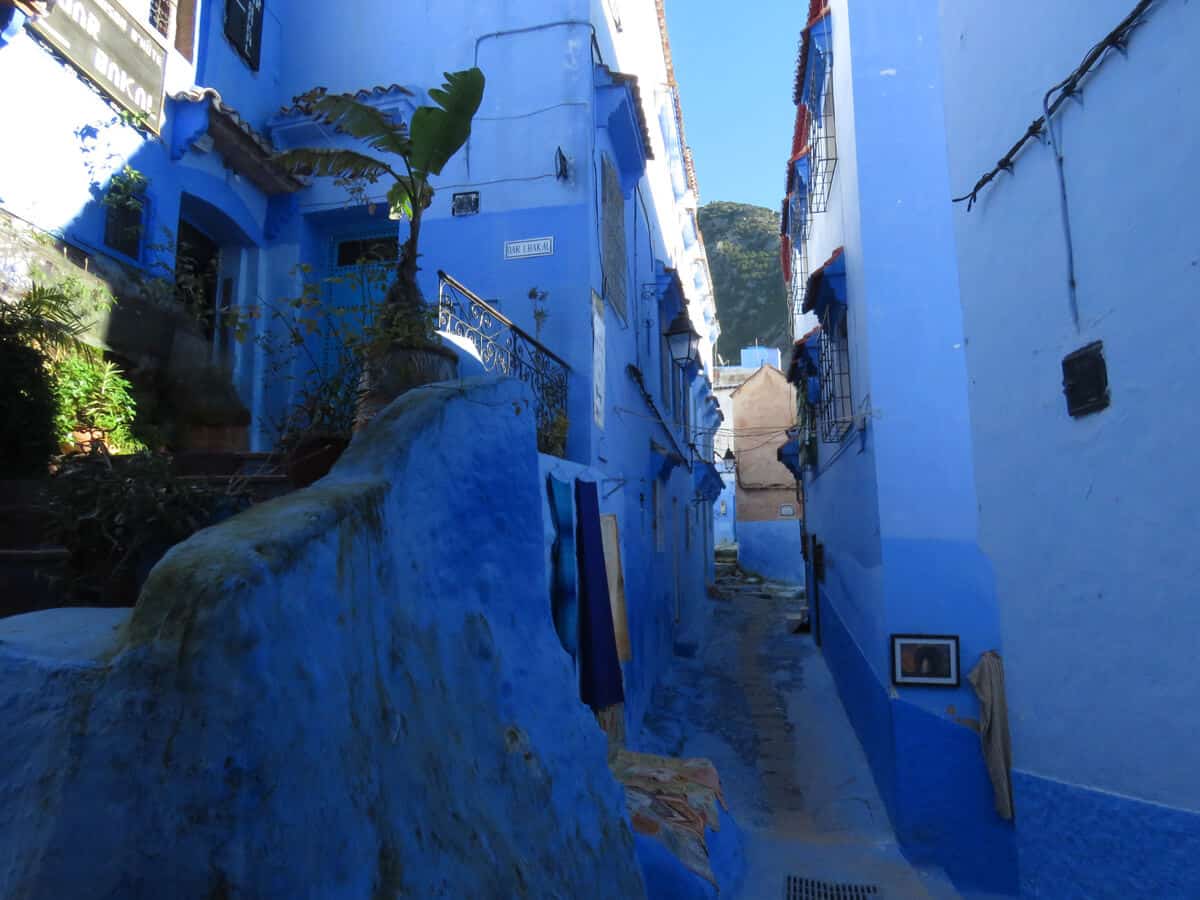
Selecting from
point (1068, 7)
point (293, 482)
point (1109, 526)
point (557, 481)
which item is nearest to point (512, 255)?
point (557, 481)

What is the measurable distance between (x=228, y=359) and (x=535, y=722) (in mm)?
6516

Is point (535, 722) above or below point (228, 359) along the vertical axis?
below

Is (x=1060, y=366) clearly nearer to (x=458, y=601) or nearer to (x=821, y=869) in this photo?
(x=458, y=601)

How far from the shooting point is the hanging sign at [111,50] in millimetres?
6316

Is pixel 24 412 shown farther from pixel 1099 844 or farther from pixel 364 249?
pixel 1099 844

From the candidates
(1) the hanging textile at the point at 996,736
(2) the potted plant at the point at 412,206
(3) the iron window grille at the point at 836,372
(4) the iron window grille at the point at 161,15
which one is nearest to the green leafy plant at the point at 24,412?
(2) the potted plant at the point at 412,206

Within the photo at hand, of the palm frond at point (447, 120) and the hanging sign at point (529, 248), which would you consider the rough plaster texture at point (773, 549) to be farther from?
the palm frond at point (447, 120)

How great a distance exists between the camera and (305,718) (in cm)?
164

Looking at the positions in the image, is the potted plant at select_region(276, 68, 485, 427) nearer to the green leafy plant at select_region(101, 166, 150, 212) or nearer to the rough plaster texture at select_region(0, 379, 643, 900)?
the rough plaster texture at select_region(0, 379, 643, 900)

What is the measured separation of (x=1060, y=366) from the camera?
3666 mm

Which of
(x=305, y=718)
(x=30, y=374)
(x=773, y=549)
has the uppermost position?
(x=30, y=374)

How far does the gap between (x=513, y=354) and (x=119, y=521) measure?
3.87m

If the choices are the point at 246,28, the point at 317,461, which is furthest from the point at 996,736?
the point at 246,28

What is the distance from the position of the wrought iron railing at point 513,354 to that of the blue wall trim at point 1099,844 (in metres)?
4.32
